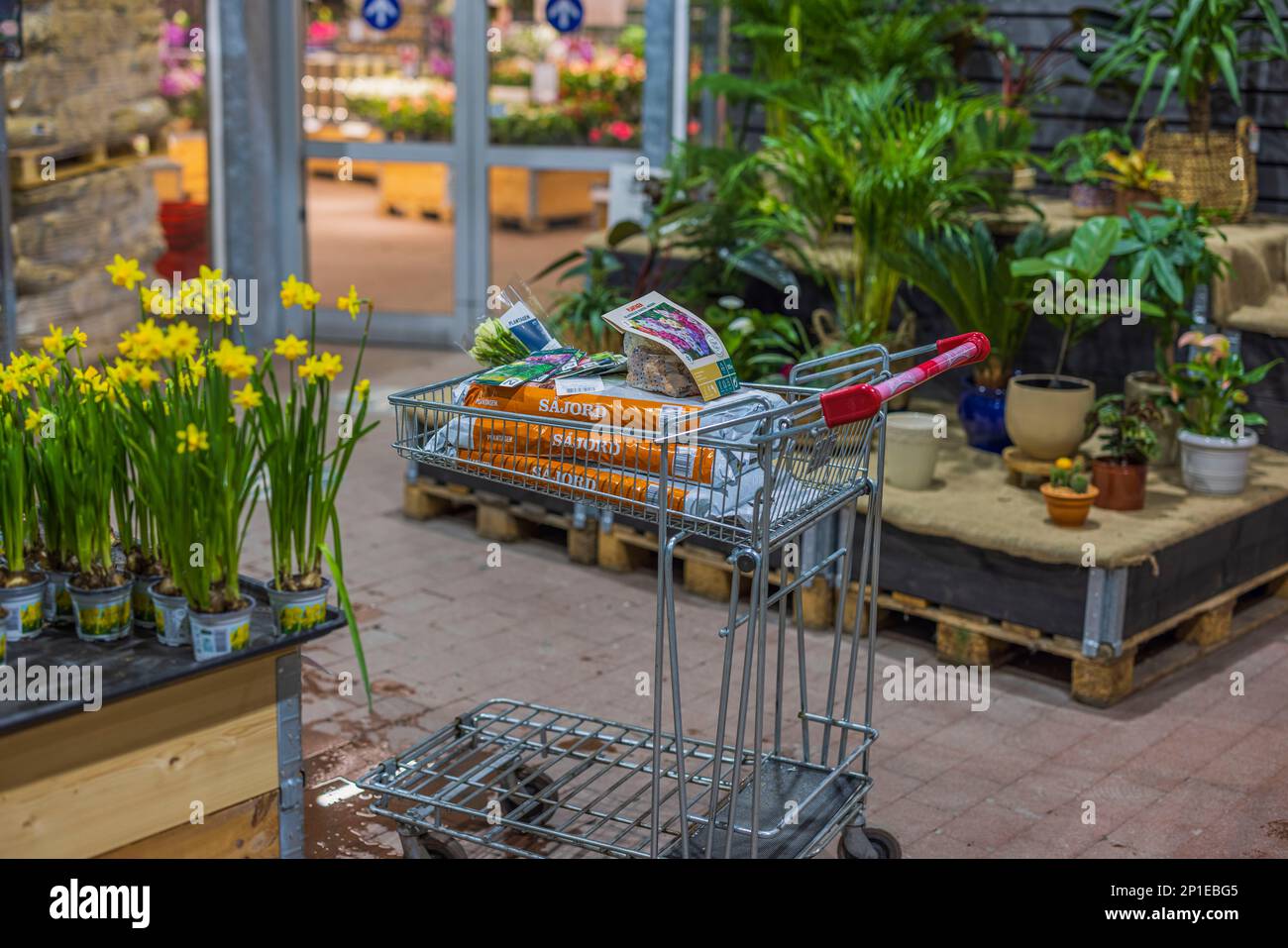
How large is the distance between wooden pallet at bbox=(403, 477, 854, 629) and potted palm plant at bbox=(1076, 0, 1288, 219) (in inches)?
94.5

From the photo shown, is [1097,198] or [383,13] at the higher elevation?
[383,13]

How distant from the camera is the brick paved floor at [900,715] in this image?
11.9ft

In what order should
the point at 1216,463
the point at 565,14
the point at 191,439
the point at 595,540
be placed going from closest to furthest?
the point at 191,439, the point at 1216,463, the point at 595,540, the point at 565,14

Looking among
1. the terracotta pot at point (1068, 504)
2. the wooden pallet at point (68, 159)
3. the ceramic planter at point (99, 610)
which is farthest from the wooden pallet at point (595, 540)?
the ceramic planter at point (99, 610)

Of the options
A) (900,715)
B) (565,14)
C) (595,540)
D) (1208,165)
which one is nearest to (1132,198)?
(1208,165)

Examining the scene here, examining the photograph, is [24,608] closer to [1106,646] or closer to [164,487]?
[164,487]

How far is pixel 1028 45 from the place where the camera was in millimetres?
6977

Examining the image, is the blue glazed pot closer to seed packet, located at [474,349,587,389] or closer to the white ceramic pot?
the white ceramic pot

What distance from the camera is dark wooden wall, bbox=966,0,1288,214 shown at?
6.43 meters

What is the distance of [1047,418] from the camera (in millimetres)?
4824

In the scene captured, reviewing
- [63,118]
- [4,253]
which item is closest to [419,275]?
[63,118]

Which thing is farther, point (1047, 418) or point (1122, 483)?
point (1047, 418)

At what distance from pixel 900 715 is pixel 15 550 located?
7.69ft

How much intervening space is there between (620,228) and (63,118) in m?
2.53
